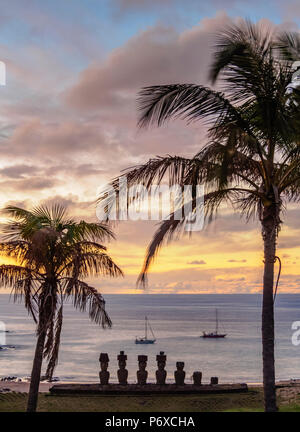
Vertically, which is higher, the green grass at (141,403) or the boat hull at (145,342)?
the green grass at (141,403)

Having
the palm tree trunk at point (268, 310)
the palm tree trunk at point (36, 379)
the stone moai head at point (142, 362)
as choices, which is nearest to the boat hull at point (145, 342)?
the stone moai head at point (142, 362)

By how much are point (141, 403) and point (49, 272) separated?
769cm

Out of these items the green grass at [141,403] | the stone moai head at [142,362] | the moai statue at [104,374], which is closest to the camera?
the green grass at [141,403]

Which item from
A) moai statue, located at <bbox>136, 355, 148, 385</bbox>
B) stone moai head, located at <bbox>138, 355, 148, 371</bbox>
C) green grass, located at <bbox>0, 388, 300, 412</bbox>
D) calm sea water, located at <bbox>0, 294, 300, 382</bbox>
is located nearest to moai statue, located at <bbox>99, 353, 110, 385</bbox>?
green grass, located at <bbox>0, 388, 300, 412</bbox>

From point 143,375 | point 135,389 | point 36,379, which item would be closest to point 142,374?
point 143,375

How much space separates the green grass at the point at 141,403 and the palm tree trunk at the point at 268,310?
25.3 feet

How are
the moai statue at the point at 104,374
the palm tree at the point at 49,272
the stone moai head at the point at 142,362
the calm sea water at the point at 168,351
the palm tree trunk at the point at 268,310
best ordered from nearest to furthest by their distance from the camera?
the palm tree trunk at the point at 268,310 < the palm tree at the point at 49,272 < the moai statue at the point at 104,374 < the stone moai head at the point at 142,362 < the calm sea water at the point at 168,351

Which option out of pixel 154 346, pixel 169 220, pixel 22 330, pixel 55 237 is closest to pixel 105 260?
pixel 55 237

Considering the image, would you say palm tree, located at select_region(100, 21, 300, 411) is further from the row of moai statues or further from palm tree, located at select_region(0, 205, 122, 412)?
the row of moai statues

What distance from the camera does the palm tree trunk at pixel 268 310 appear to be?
14.0 metres

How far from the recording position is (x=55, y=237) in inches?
688

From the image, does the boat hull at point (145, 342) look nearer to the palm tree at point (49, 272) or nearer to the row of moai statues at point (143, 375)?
the row of moai statues at point (143, 375)

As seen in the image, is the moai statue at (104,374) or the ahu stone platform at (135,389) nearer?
the ahu stone platform at (135,389)
